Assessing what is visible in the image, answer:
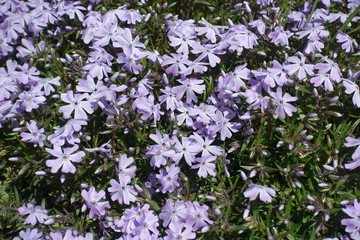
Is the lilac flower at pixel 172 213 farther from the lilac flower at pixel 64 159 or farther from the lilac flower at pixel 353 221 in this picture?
the lilac flower at pixel 353 221

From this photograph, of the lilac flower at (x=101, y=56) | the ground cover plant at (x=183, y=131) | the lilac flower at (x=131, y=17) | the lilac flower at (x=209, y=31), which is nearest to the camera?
the ground cover plant at (x=183, y=131)

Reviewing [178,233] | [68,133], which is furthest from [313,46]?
[68,133]

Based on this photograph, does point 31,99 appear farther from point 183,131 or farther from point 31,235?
point 183,131

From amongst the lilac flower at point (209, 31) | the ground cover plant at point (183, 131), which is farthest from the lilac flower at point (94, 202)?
the lilac flower at point (209, 31)

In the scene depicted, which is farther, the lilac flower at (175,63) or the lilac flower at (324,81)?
the lilac flower at (175,63)

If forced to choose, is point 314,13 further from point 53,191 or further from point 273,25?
point 53,191

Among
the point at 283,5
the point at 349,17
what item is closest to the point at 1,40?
the point at 283,5

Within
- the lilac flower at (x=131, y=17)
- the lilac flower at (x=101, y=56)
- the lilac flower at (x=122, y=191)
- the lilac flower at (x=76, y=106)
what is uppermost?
the lilac flower at (x=131, y=17)
